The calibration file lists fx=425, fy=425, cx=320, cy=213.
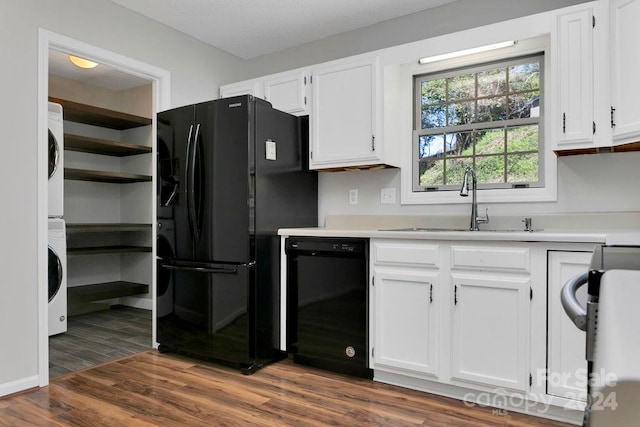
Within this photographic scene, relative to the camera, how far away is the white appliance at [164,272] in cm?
302

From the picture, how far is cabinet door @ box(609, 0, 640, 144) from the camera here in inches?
81.5

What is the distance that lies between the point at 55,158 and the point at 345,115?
256 centimetres

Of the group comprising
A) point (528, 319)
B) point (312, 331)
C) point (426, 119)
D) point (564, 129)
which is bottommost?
point (312, 331)

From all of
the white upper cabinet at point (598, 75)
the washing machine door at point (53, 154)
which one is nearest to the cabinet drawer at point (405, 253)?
the white upper cabinet at point (598, 75)

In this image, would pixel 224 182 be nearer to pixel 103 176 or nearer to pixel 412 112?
pixel 412 112

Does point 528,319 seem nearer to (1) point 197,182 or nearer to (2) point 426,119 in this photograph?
(2) point 426,119

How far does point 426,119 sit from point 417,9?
796 millimetres

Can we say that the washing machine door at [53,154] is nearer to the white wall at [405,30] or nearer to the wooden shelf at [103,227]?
the wooden shelf at [103,227]

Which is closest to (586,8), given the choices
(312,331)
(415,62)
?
(415,62)

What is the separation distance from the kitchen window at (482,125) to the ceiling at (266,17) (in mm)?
601

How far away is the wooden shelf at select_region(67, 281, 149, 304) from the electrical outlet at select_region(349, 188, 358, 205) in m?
2.76

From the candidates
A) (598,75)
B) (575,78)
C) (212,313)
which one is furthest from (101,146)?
(598,75)

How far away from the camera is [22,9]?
8.09 ft

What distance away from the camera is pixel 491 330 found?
2.17 meters
